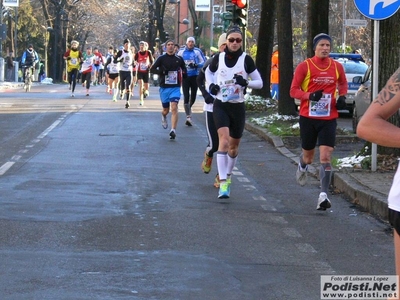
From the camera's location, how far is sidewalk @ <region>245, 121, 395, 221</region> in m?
10.7

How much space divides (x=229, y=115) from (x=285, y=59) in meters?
11.8

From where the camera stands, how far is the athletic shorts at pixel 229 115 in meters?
11.8

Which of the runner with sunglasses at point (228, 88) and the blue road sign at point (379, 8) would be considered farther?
the blue road sign at point (379, 8)

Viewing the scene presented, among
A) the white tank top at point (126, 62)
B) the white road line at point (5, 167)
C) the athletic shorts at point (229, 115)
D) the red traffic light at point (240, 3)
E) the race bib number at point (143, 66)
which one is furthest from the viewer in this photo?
the white tank top at point (126, 62)

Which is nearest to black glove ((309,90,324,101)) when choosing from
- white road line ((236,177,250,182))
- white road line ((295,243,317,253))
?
white road line ((295,243,317,253))

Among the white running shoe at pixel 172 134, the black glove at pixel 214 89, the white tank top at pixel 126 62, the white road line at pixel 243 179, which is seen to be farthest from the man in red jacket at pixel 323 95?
the white tank top at pixel 126 62

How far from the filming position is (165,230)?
9.30m

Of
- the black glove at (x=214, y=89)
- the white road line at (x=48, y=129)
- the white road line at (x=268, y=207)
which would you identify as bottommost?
the white road line at (x=48, y=129)

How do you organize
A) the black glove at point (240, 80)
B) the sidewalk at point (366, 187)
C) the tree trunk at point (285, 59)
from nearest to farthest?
the sidewalk at point (366, 187) → the black glove at point (240, 80) → the tree trunk at point (285, 59)

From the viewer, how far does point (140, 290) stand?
6.72 m

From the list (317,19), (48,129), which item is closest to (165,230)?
(48,129)

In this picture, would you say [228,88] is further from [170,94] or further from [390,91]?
[170,94]

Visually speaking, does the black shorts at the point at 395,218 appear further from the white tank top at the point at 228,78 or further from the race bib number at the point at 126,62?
the race bib number at the point at 126,62

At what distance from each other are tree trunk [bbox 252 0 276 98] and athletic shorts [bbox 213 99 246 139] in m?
18.3
